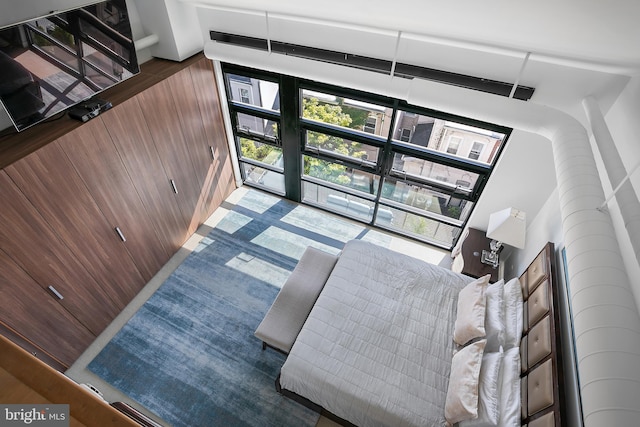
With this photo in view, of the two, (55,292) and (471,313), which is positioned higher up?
(471,313)

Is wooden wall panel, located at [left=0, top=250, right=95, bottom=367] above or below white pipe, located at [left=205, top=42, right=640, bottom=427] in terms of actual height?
below

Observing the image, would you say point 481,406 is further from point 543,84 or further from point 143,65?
point 143,65

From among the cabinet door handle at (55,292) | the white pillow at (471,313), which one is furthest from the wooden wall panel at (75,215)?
the white pillow at (471,313)

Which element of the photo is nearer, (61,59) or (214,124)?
(61,59)

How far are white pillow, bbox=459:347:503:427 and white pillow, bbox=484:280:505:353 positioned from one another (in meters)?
0.12

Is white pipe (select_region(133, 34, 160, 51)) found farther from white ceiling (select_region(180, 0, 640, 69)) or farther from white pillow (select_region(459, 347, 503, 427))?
white pillow (select_region(459, 347, 503, 427))

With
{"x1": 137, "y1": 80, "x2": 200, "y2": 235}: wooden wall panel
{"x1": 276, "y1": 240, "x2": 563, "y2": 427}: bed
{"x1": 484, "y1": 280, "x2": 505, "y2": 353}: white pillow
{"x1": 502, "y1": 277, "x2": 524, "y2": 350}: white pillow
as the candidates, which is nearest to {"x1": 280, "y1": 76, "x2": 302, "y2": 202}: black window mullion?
{"x1": 137, "y1": 80, "x2": 200, "y2": 235}: wooden wall panel

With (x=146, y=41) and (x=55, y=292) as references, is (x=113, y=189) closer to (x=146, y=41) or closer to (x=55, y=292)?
(x=55, y=292)

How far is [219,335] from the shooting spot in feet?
11.3

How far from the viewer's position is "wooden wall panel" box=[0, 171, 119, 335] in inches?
90.1

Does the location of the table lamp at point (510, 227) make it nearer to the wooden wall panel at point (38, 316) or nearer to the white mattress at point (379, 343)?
the white mattress at point (379, 343)

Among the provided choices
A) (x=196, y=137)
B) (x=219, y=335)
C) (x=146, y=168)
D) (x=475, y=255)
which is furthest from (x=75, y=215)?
(x=475, y=255)

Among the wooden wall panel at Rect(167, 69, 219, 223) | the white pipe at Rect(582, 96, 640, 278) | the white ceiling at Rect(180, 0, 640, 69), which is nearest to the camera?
the white pipe at Rect(582, 96, 640, 278)

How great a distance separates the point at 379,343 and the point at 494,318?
105 cm
